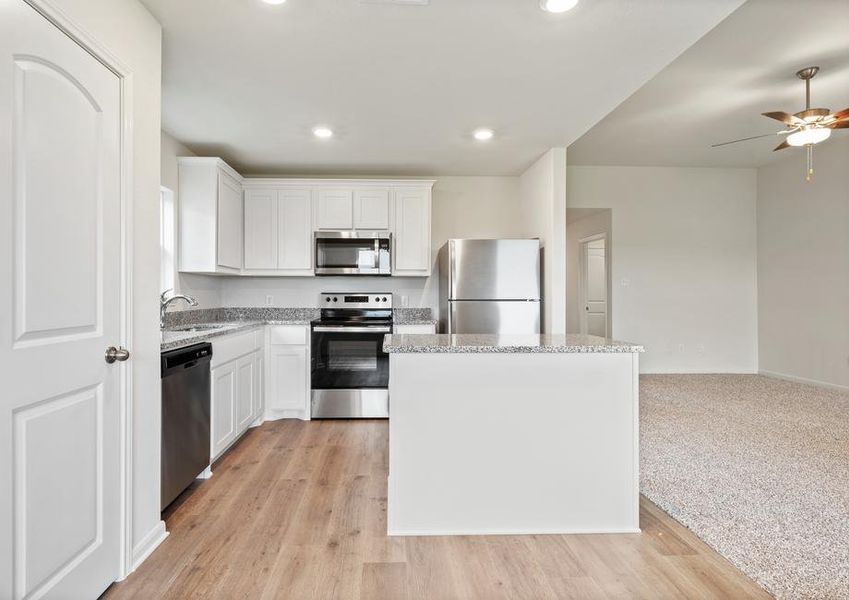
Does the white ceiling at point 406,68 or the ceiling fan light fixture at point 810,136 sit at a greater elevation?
the white ceiling at point 406,68

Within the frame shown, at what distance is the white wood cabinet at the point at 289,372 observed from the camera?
3990mm

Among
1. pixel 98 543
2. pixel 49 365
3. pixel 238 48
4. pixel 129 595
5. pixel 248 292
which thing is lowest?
pixel 129 595

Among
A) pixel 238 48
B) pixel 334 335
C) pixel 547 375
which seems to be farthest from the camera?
pixel 334 335

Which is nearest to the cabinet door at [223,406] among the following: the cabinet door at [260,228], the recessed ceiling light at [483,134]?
the cabinet door at [260,228]

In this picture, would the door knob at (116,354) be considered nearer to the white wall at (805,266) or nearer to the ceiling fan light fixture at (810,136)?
the ceiling fan light fixture at (810,136)

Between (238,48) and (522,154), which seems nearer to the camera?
(238,48)

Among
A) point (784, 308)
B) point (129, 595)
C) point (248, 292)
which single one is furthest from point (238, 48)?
point (784, 308)

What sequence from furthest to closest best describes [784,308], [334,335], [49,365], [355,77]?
[784,308] → [334,335] → [355,77] → [49,365]

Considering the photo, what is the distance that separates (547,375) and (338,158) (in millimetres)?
2950

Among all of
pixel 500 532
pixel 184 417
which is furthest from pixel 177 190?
pixel 500 532

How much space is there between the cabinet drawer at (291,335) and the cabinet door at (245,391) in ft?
1.11

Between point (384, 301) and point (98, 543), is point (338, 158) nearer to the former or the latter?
point (384, 301)

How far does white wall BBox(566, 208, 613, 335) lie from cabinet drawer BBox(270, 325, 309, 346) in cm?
367

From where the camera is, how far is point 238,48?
2.30 metres
